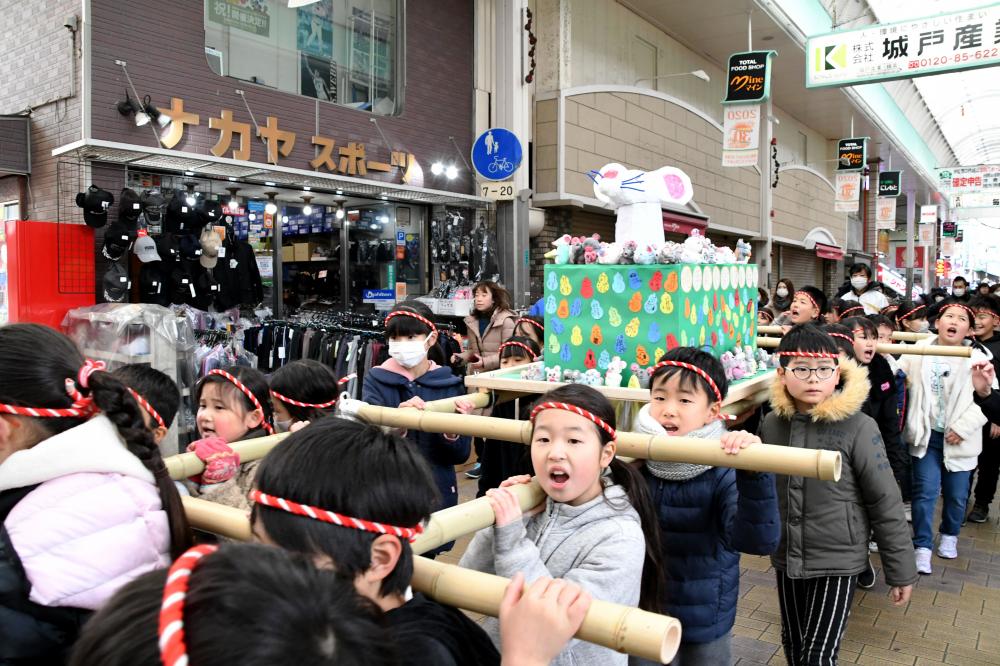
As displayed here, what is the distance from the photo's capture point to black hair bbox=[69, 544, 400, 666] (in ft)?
2.23

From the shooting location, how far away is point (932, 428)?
4695mm

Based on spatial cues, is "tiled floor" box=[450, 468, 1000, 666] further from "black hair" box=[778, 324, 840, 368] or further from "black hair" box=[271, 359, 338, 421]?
"black hair" box=[271, 359, 338, 421]

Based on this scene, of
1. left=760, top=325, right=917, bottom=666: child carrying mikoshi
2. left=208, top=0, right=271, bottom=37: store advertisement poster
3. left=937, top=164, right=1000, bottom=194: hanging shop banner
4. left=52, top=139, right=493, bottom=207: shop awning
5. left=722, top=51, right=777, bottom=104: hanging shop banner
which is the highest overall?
left=937, top=164, right=1000, bottom=194: hanging shop banner

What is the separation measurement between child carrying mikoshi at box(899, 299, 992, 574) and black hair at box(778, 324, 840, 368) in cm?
215

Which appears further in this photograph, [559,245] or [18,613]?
[559,245]

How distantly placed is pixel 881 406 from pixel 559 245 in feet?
7.31

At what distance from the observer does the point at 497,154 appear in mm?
9602

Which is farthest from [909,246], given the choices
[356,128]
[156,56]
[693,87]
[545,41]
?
[156,56]

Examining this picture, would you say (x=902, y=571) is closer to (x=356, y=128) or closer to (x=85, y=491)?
(x=85, y=491)

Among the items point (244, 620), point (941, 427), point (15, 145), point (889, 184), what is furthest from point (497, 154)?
point (889, 184)

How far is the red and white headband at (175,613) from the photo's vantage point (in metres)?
0.65

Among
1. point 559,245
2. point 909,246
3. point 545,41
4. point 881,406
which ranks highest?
point 545,41

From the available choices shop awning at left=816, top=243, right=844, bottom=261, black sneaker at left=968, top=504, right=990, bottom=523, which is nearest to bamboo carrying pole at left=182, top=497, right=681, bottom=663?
black sneaker at left=968, top=504, right=990, bottom=523

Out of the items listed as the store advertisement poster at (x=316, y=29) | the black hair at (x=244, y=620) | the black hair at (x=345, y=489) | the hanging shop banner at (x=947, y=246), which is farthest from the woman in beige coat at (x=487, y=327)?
the hanging shop banner at (x=947, y=246)
